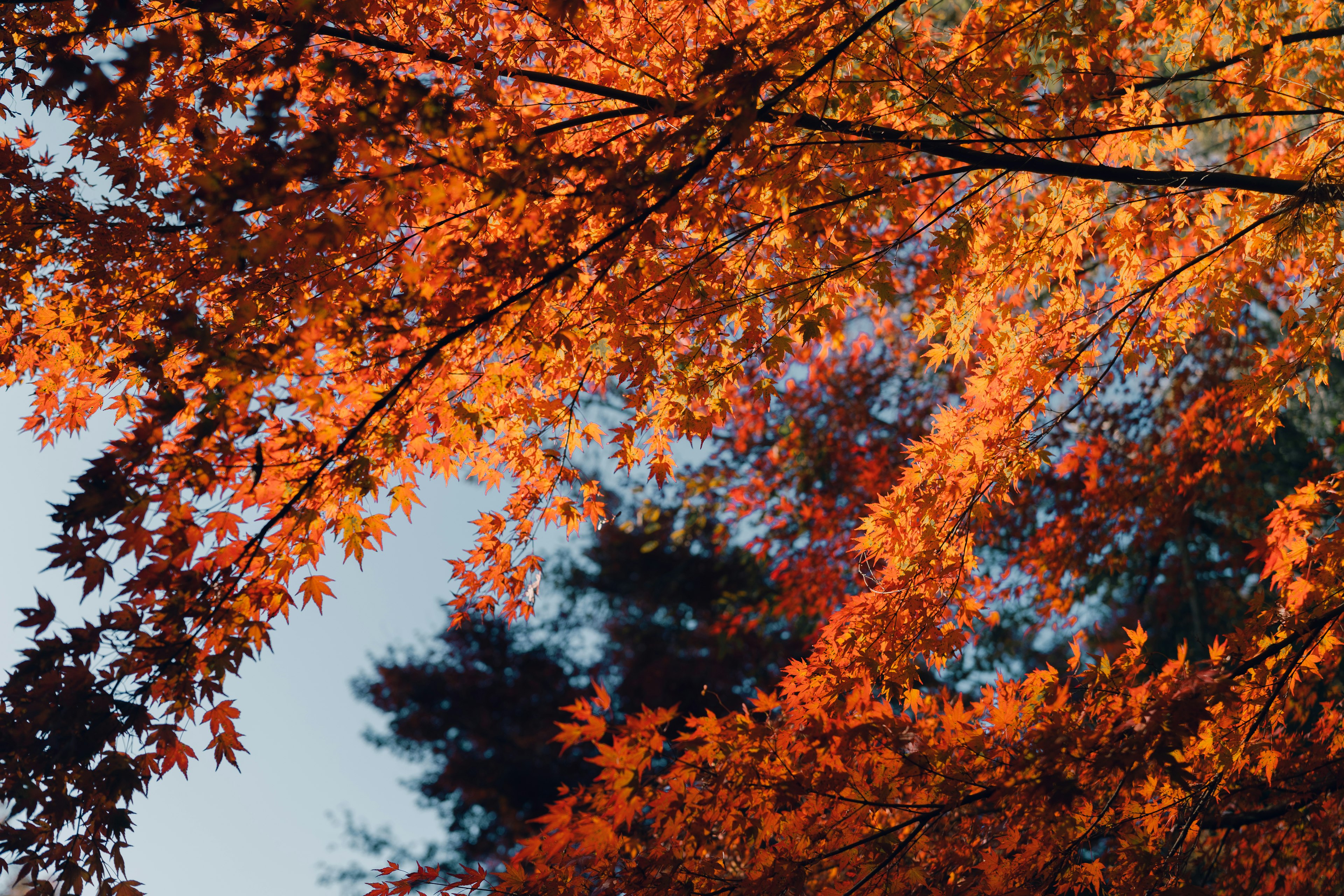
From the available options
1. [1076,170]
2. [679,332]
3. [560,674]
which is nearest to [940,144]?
[1076,170]

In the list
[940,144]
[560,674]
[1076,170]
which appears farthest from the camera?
[560,674]

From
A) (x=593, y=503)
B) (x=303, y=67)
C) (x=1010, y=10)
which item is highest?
(x=303, y=67)

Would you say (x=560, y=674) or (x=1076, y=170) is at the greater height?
(x=560, y=674)

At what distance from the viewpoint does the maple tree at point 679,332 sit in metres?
2.39

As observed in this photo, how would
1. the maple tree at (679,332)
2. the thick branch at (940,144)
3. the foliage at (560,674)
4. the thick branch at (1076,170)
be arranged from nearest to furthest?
the maple tree at (679,332)
the thick branch at (940,144)
the thick branch at (1076,170)
the foliage at (560,674)

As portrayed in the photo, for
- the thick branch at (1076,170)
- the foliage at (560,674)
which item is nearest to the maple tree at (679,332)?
the thick branch at (1076,170)

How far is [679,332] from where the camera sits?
3771mm

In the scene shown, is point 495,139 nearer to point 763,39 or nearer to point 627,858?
point 763,39

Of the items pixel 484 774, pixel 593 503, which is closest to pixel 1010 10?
pixel 593 503

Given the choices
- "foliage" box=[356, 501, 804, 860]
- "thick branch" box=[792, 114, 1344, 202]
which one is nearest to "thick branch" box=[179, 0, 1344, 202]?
"thick branch" box=[792, 114, 1344, 202]

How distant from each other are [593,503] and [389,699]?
14.3m

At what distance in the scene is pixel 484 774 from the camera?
15.7 metres

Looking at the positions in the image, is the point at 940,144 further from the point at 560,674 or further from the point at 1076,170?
the point at 560,674

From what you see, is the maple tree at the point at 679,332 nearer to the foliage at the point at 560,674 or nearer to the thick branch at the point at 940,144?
the thick branch at the point at 940,144
